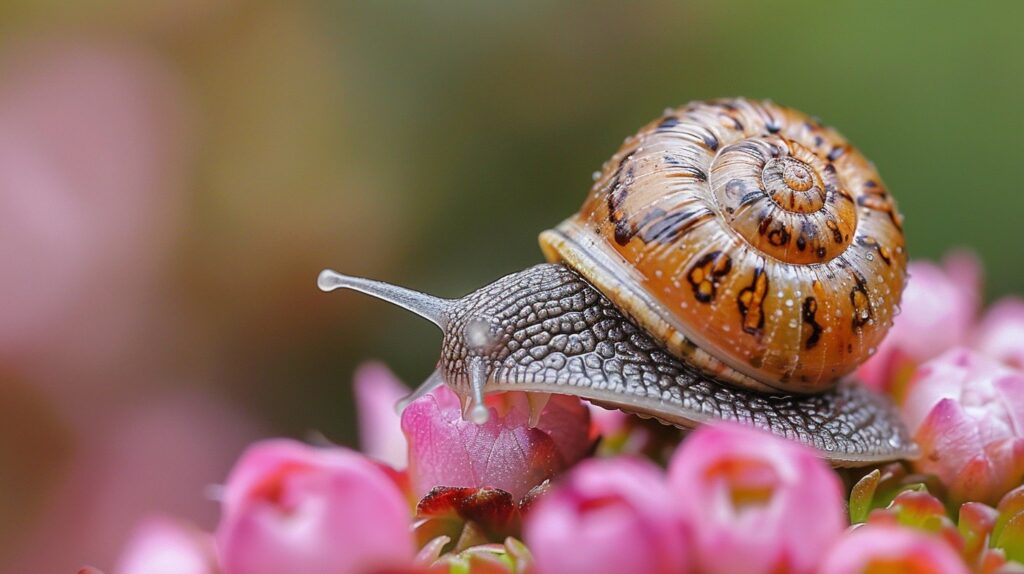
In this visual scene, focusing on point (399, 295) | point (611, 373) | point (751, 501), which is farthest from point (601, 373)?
point (751, 501)

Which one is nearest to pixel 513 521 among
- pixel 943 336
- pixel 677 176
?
pixel 677 176

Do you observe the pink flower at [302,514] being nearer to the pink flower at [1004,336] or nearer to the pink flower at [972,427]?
the pink flower at [972,427]

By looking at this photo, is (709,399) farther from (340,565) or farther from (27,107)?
(27,107)

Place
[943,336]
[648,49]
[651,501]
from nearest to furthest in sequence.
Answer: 1. [651,501]
2. [943,336]
3. [648,49]

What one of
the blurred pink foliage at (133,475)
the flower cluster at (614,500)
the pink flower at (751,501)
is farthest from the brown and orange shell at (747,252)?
the blurred pink foliage at (133,475)

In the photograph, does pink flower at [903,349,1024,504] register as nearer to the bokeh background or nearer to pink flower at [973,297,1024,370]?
pink flower at [973,297,1024,370]

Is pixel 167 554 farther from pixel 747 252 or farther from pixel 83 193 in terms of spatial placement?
pixel 83 193

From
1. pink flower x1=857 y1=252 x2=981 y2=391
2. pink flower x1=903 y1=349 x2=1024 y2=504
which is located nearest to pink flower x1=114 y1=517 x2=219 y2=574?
pink flower x1=903 y1=349 x2=1024 y2=504
